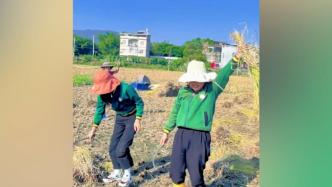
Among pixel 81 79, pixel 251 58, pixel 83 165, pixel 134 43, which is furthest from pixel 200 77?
pixel 83 165

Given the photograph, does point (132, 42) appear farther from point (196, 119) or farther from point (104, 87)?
point (196, 119)

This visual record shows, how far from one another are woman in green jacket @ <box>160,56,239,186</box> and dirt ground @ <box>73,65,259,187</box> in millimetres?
35

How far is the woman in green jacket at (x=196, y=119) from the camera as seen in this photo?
7.22 ft

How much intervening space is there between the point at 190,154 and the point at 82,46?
72cm

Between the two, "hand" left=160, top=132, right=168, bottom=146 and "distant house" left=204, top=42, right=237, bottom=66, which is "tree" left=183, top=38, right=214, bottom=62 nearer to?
"distant house" left=204, top=42, right=237, bottom=66

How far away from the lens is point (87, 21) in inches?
89.2

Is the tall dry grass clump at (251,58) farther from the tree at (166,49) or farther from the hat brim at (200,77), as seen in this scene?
the tree at (166,49)

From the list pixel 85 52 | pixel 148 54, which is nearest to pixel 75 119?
pixel 85 52

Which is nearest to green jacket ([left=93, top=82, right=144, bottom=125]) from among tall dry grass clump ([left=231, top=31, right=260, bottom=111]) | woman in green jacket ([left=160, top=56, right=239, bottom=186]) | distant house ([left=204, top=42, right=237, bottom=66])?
woman in green jacket ([left=160, top=56, right=239, bottom=186])

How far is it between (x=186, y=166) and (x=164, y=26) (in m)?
0.67

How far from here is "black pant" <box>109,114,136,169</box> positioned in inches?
89.6

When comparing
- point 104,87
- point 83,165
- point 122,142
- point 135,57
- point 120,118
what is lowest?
point 83,165

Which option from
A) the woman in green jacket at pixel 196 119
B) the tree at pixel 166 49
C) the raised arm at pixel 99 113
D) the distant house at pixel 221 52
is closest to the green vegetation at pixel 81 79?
the raised arm at pixel 99 113

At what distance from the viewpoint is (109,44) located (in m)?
2.25
